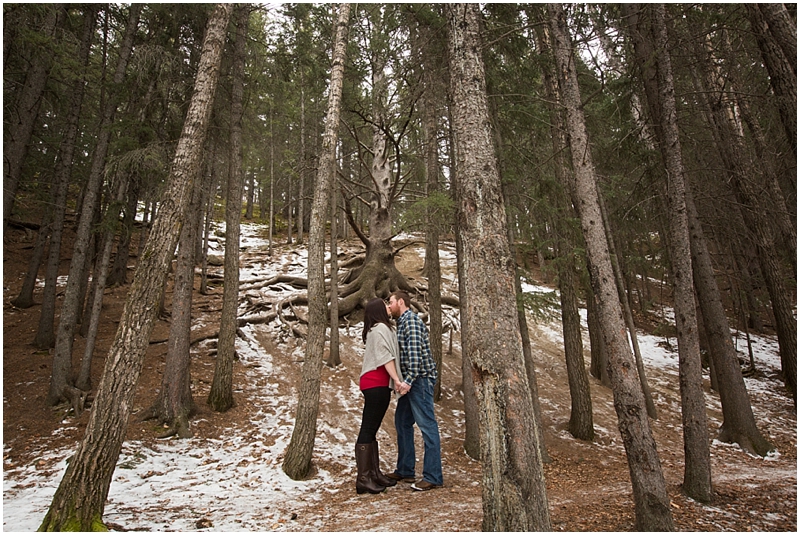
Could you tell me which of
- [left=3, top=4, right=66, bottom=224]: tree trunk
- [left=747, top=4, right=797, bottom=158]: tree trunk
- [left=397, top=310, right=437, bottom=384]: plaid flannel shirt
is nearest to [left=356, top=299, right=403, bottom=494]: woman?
[left=397, top=310, right=437, bottom=384]: plaid flannel shirt

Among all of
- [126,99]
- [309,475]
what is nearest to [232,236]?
[126,99]

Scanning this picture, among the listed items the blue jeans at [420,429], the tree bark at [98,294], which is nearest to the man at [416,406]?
the blue jeans at [420,429]

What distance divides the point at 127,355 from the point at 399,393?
2857mm

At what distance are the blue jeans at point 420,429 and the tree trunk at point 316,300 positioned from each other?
47.8 inches

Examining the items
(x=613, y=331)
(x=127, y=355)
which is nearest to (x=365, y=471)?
(x=127, y=355)

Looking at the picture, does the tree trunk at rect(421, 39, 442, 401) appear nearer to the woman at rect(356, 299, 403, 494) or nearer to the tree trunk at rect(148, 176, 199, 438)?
the woman at rect(356, 299, 403, 494)

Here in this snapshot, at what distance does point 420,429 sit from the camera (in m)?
4.61

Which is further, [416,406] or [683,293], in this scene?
[683,293]

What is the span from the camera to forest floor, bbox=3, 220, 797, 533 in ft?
13.2

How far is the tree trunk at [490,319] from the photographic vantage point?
2.91 metres

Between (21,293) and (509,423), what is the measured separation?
588 inches

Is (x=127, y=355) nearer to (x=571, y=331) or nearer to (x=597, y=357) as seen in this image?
(x=571, y=331)

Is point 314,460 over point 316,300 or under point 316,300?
under

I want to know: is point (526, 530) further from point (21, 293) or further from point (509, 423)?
point (21, 293)
